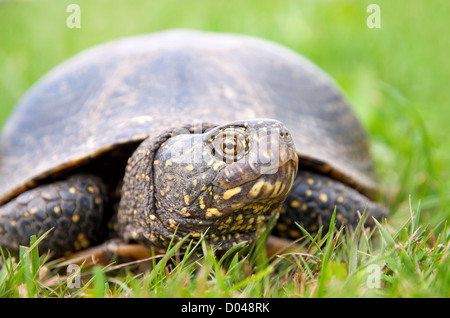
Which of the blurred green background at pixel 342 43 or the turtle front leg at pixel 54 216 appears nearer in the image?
the turtle front leg at pixel 54 216

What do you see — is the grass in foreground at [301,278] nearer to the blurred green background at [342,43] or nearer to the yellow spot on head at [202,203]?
the yellow spot on head at [202,203]

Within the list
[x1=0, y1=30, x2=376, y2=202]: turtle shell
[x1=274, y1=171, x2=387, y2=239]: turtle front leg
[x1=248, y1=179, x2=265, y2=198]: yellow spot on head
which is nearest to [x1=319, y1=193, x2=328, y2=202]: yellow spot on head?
[x1=274, y1=171, x2=387, y2=239]: turtle front leg

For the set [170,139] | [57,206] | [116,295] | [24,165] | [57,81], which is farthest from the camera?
[57,81]

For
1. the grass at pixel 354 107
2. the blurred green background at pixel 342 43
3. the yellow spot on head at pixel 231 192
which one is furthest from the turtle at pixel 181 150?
the blurred green background at pixel 342 43

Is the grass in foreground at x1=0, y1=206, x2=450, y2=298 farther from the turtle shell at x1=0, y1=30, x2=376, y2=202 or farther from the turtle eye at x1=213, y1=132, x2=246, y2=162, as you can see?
the turtle shell at x1=0, y1=30, x2=376, y2=202

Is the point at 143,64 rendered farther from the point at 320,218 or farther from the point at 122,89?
the point at 320,218
